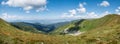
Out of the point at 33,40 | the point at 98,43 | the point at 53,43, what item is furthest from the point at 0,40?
the point at 98,43

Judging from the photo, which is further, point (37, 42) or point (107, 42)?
point (107, 42)

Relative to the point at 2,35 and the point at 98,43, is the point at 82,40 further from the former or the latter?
the point at 2,35

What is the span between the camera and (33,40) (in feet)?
285

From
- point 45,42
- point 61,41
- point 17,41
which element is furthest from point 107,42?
point 17,41

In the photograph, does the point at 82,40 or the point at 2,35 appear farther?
the point at 82,40

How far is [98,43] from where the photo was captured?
94.3m

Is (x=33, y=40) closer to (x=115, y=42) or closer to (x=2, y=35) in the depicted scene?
(x=2, y=35)

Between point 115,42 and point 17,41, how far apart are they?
1829 inches

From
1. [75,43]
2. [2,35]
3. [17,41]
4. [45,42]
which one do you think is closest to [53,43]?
[45,42]

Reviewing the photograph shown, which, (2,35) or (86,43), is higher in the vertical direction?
(2,35)

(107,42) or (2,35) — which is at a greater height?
(2,35)

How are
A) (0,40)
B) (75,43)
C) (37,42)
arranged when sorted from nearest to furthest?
1. (0,40)
2. (37,42)
3. (75,43)

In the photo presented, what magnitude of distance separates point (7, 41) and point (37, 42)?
42.7 ft

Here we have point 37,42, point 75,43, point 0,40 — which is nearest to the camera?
point 0,40
